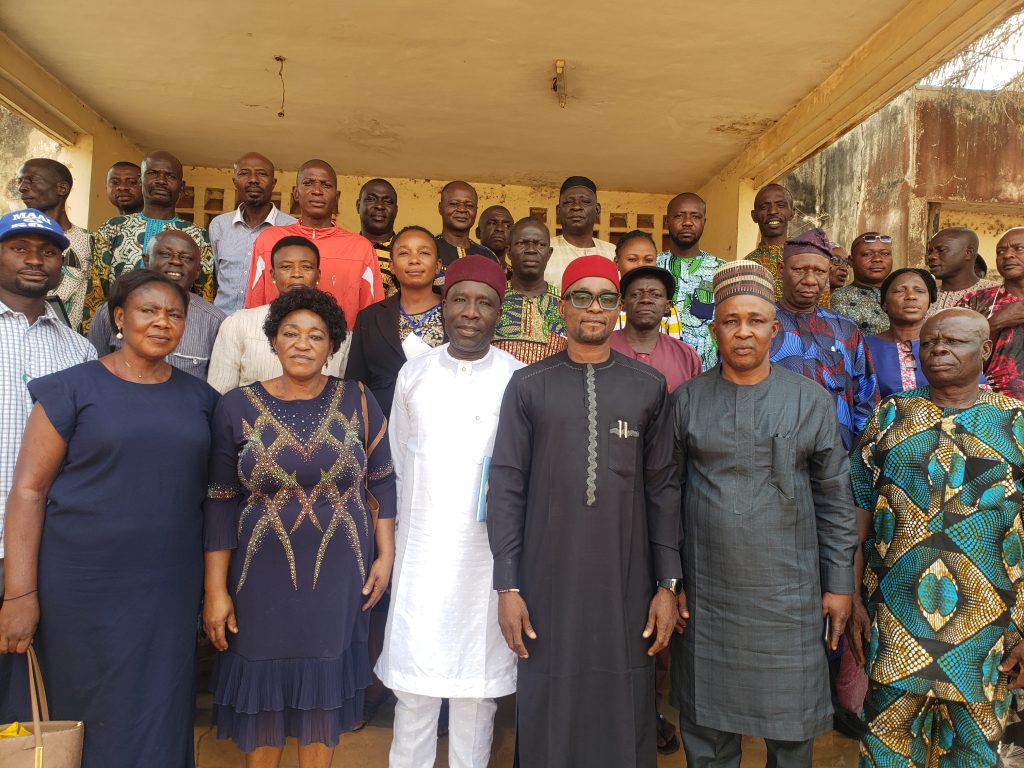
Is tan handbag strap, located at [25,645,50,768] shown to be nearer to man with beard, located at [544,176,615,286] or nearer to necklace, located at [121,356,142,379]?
necklace, located at [121,356,142,379]

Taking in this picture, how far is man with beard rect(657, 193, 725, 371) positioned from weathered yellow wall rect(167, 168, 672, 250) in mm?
3539

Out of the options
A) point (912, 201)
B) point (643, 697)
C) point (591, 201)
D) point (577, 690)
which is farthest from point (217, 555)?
point (912, 201)

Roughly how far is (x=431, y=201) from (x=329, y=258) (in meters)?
4.10

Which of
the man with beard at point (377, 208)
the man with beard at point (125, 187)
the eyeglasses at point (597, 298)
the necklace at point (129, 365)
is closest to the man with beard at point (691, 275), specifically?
the eyeglasses at point (597, 298)

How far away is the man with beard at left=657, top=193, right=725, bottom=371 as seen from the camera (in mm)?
4121

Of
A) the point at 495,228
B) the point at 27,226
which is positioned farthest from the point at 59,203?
the point at 495,228

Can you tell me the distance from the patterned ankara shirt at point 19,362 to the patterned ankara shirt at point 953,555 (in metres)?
3.30

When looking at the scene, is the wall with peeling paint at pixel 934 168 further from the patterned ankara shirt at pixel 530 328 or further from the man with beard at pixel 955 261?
the patterned ankara shirt at pixel 530 328

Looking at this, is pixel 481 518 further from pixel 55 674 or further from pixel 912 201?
pixel 912 201

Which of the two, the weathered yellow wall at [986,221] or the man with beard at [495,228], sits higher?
the weathered yellow wall at [986,221]

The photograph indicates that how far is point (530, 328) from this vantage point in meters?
3.69

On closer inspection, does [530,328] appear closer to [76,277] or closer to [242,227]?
[242,227]

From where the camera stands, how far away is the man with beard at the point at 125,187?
5137 millimetres

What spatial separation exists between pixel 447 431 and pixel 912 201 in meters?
5.99
